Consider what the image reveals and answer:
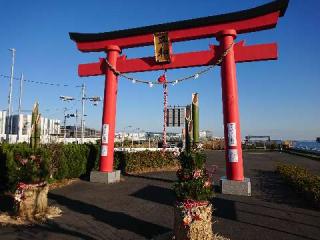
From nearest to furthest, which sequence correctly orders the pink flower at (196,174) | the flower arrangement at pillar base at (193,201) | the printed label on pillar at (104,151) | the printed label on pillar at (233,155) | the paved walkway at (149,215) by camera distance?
1. the flower arrangement at pillar base at (193,201)
2. the pink flower at (196,174)
3. the paved walkway at (149,215)
4. the printed label on pillar at (233,155)
5. the printed label on pillar at (104,151)

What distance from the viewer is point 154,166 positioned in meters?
18.7

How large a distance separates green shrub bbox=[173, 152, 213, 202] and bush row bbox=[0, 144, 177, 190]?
4.26 m

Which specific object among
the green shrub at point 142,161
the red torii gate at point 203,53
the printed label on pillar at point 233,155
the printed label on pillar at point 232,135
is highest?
the red torii gate at point 203,53

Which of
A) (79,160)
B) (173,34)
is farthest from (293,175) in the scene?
(79,160)

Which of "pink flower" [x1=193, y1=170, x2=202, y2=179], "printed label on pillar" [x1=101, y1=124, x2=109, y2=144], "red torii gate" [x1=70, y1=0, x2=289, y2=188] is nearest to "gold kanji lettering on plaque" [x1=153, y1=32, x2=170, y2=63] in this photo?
"red torii gate" [x1=70, y1=0, x2=289, y2=188]

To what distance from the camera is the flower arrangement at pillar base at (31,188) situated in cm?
777

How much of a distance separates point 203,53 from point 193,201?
820cm

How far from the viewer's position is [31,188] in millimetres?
7914

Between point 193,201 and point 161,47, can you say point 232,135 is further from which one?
point 193,201

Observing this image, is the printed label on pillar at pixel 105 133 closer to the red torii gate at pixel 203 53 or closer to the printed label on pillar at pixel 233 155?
the red torii gate at pixel 203 53

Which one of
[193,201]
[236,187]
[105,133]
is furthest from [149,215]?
[105,133]

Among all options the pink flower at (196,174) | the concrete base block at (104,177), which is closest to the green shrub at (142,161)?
the concrete base block at (104,177)

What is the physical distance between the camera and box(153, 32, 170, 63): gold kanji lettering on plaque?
13.0 meters

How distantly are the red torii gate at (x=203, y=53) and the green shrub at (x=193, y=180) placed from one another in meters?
5.54
